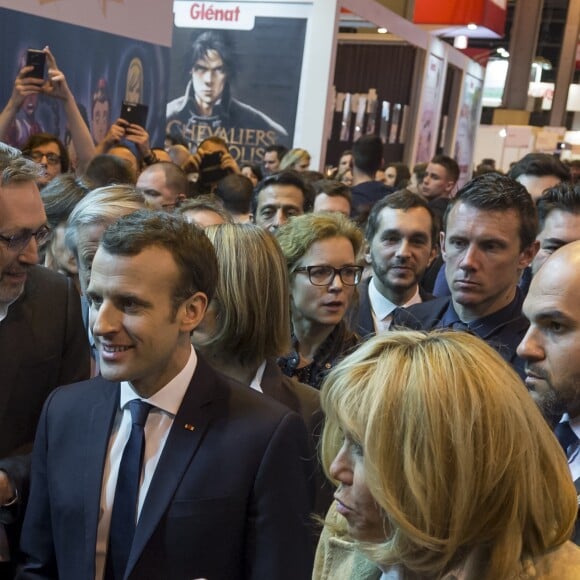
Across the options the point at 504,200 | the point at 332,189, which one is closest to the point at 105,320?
the point at 504,200

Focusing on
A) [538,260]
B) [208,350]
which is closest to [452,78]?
[538,260]

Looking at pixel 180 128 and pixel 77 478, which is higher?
pixel 180 128

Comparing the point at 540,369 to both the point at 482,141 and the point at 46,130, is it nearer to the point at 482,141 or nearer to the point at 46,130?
the point at 46,130

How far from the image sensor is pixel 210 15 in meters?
10.5

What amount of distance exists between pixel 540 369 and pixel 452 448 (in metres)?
0.72

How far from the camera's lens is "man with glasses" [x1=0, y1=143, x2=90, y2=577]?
2.23 metres

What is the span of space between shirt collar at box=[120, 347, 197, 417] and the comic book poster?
8571 millimetres

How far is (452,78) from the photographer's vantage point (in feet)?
60.1

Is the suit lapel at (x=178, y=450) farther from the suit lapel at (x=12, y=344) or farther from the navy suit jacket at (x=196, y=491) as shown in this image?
the suit lapel at (x=12, y=344)

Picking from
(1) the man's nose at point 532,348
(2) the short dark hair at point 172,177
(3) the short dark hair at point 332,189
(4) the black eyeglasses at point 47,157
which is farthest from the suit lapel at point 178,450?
(4) the black eyeglasses at point 47,157

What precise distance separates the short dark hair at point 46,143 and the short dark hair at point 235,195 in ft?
3.28

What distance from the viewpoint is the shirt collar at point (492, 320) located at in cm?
308

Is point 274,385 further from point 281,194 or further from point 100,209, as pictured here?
point 281,194

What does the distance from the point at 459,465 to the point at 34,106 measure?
4872mm
